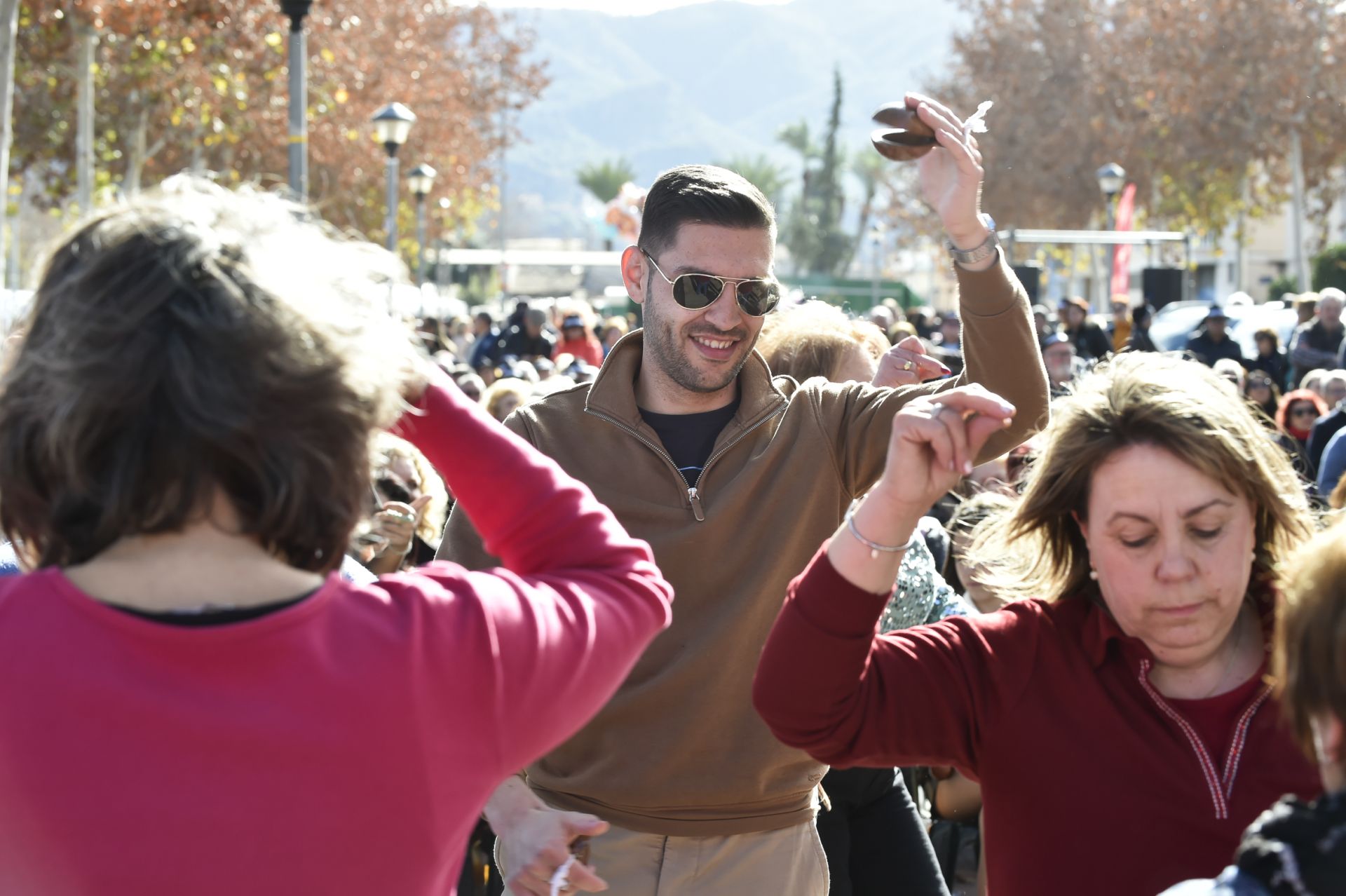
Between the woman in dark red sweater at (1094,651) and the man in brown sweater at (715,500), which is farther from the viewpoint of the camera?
the man in brown sweater at (715,500)

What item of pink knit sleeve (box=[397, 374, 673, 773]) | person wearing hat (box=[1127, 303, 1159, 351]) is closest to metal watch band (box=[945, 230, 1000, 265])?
pink knit sleeve (box=[397, 374, 673, 773])

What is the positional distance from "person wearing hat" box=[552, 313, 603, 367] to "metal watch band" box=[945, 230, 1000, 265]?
1051cm

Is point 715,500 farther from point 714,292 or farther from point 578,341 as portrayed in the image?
point 578,341

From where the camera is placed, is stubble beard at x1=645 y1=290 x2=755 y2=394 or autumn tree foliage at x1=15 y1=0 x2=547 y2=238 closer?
stubble beard at x1=645 y1=290 x2=755 y2=394

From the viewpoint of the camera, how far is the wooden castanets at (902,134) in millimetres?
2762

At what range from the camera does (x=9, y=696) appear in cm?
157

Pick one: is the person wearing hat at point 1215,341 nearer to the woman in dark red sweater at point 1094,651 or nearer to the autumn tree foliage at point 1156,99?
the woman in dark red sweater at point 1094,651

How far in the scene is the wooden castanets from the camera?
2.76 m

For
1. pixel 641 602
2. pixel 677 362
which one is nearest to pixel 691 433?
pixel 677 362

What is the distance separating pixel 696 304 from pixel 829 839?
1534 millimetres

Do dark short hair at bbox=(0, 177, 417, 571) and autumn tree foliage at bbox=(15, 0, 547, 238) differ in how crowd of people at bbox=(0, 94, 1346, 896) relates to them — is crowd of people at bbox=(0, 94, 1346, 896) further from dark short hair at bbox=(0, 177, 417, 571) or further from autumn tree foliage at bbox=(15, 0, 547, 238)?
autumn tree foliage at bbox=(15, 0, 547, 238)

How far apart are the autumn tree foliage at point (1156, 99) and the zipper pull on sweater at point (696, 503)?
32456 millimetres

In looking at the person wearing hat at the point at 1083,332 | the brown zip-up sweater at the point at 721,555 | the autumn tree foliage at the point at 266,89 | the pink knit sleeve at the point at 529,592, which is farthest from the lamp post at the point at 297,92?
the person wearing hat at the point at 1083,332

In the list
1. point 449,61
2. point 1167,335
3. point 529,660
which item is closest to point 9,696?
point 529,660
